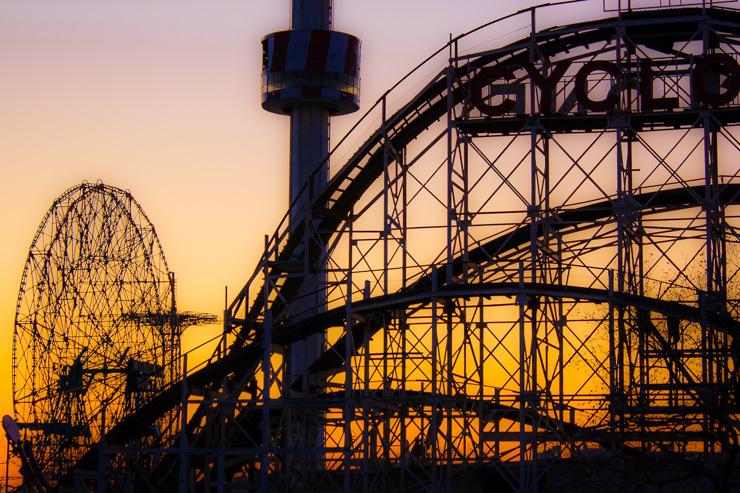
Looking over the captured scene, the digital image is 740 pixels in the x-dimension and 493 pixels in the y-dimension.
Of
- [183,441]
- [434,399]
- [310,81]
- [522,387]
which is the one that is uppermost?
[310,81]

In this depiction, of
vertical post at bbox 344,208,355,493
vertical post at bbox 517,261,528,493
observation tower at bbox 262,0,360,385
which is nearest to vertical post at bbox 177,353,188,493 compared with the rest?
vertical post at bbox 344,208,355,493

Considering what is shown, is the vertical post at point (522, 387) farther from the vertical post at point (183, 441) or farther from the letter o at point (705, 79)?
the vertical post at point (183, 441)

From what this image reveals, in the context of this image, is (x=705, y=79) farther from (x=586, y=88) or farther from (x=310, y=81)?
(x=310, y=81)

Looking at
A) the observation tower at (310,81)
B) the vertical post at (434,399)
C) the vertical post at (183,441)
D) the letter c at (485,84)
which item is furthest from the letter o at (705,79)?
the observation tower at (310,81)

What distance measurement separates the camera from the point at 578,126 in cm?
5516

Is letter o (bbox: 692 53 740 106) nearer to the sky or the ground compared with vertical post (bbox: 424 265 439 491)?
nearer to the sky

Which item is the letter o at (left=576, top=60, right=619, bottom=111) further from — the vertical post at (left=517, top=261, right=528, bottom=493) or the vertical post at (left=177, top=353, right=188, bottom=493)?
the vertical post at (left=177, top=353, right=188, bottom=493)

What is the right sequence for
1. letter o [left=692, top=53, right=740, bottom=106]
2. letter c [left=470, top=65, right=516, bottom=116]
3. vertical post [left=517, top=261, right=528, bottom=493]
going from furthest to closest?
letter c [left=470, top=65, right=516, bottom=116], letter o [left=692, top=53, right=740, bottom=106], vertical post [left=517, top=261, right=528, bottom=493]

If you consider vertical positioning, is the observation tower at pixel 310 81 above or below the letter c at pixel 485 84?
above

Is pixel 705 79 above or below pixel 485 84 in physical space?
below

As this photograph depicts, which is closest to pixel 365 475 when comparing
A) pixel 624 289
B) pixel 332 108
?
pixel 624 289

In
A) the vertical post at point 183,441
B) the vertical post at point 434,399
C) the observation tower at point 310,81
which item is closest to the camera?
the vertical post at point 434,399

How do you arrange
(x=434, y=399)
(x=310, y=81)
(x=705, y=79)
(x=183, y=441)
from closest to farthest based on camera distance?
1. (x=434, y=399)
2. (x=705, y=79)
3. (x=183, y=441)
4. (x=310, y=81)

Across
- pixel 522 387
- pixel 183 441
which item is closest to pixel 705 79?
pixel 522 387
